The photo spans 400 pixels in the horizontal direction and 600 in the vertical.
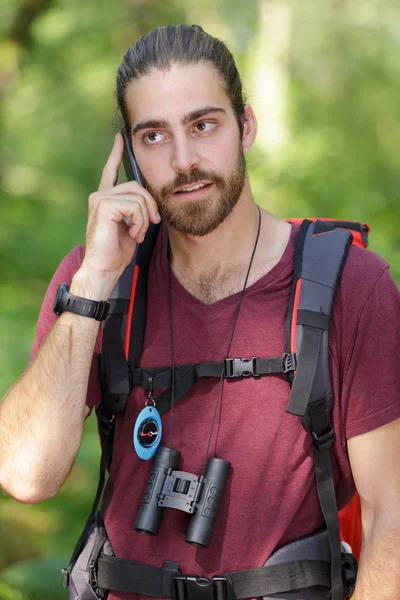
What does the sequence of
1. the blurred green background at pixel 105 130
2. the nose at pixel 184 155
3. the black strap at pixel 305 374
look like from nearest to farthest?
the black strap at pixel 305 374
the nose at pixel 184 155
the blurred green background at pixel 105 130

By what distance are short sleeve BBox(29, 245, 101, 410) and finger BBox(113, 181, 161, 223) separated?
0.28m

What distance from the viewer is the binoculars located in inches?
95.0

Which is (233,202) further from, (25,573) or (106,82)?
(106,82)

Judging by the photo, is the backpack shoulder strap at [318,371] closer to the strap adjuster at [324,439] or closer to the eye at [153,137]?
the strap adjuster at [324,439]

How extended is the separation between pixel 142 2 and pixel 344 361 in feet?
24.9

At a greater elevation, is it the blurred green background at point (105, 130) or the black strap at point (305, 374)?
the blurred green background at point (105, 130)

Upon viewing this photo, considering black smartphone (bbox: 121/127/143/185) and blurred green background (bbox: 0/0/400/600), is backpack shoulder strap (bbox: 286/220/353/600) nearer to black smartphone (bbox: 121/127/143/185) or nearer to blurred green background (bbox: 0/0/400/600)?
black smartphone (bbox: 121/127/143/185)

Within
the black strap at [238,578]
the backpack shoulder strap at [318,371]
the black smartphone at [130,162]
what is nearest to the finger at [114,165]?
the black smartphone at [130,162]

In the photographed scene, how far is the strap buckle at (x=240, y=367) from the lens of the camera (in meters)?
2.50

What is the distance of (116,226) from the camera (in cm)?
275

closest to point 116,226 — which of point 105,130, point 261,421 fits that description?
point 261,421

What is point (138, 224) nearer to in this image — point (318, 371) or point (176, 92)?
point (176, 92)

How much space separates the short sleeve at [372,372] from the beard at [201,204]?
1.90 ft

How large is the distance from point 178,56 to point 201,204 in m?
0.50
